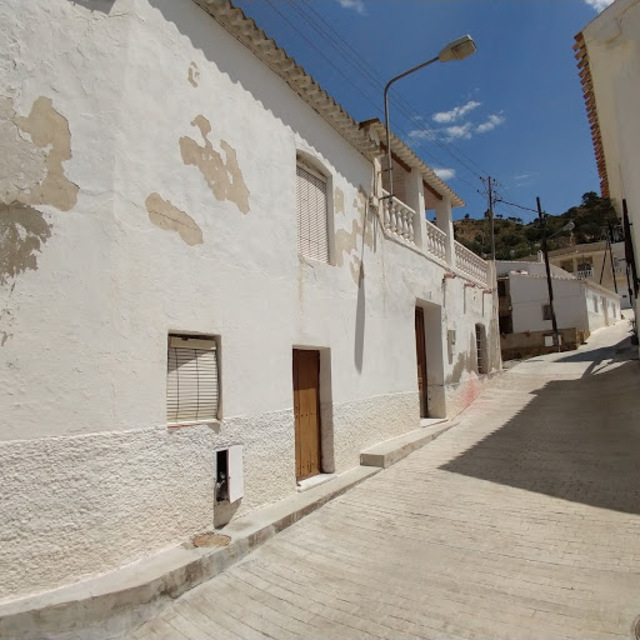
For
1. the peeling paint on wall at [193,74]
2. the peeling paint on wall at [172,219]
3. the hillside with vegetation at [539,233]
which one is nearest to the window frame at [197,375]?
the peeling paint on wall at [172,219]

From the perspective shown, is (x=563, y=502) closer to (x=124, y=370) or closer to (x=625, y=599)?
(x=625, y=599)

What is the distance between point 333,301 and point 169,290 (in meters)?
3.13

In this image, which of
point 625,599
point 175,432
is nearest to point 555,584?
point 625,599

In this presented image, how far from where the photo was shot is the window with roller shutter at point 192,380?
15.3 feet

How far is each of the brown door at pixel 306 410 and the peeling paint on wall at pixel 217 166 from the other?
7.58 ft

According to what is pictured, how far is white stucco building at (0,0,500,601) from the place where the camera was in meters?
3.64

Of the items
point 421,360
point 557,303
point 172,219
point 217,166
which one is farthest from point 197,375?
point 557,303

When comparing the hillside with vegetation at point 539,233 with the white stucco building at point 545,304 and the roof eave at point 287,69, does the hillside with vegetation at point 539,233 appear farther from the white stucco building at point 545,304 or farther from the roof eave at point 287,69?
the roof eave at point 287,69

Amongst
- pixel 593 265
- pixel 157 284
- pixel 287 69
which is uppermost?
pixel 593 265

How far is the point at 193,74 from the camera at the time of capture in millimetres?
5168

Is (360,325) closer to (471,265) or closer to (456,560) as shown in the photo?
(456,560)

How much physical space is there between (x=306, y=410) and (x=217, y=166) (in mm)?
3415

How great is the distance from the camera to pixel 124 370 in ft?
13.4

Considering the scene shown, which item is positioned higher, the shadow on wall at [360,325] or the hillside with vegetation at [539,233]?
the hillside with vegetation at [539,233]
